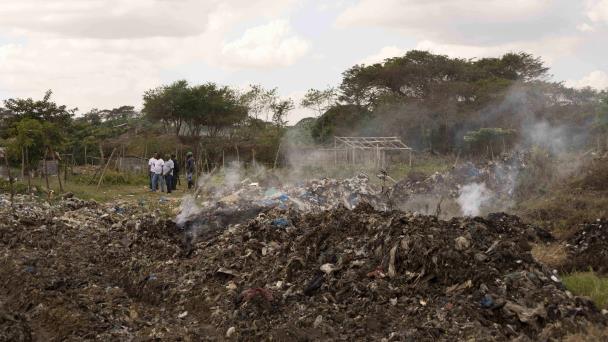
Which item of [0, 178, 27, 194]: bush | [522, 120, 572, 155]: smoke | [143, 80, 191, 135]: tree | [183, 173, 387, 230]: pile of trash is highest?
[143, 80, 191, 135]: tree

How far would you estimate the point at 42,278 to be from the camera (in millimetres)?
7531

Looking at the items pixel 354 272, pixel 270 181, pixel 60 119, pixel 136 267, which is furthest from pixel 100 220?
pixel 60 119

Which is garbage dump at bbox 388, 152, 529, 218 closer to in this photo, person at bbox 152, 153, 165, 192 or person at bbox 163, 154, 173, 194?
person at bbox 163, 154, 173, 194

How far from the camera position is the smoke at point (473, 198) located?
37.7ft

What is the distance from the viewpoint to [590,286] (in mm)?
6250

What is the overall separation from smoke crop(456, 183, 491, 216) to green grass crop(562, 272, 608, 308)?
15.4ft

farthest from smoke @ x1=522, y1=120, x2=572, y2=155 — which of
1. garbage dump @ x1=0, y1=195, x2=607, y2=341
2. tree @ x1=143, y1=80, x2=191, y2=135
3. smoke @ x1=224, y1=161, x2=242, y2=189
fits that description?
tree @ x1=143, y1=80, x2=191, y2=135

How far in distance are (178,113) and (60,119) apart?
7.57m

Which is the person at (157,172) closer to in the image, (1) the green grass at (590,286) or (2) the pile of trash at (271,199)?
(2) the pile of trash at (271,199)

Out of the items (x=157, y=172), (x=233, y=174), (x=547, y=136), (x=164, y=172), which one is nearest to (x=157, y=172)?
(x=157, y=172)

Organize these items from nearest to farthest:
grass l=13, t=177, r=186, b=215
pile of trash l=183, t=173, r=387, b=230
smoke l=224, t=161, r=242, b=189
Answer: pile of trash l=183, t=173, r=387, b=230 → grass l=13, t=177, r=186, b=215 → smoke l=224, t=161, r=242, b=189

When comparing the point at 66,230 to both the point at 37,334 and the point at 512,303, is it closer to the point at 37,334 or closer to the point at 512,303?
the point at 37,334

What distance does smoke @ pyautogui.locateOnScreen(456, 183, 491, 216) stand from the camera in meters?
11.5

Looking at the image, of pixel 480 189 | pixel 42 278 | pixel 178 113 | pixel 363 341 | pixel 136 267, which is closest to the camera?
pixel 363 341
